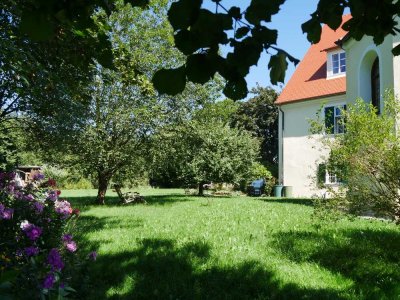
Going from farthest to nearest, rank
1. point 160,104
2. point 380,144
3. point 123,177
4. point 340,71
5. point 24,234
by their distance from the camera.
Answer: point 340,71
point 123,177
point 160,104
point 380,144
point 24,234

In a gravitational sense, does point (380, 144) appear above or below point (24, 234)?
above

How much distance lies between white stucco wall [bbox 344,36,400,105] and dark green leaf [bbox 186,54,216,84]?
40.5ft

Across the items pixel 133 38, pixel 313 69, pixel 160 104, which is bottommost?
pixel 160 104

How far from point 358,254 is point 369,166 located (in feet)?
4.65

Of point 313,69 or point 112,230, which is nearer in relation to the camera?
point 112,230

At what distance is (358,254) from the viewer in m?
6.28

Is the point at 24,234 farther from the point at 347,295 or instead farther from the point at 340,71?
the point at 340,71

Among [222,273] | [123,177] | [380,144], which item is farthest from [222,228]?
[123,177]

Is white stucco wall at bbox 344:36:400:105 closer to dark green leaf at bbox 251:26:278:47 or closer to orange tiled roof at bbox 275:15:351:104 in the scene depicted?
orange tiled roof at bbox 275:15:351:104

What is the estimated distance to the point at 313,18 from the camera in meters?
2.39

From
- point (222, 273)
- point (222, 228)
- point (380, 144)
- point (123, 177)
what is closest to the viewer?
point (222, 273)

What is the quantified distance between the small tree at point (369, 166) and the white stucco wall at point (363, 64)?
22.1ft

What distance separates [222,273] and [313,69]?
2233 centimetres

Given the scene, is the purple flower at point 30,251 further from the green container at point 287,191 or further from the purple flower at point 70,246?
the green container at point 287,191
